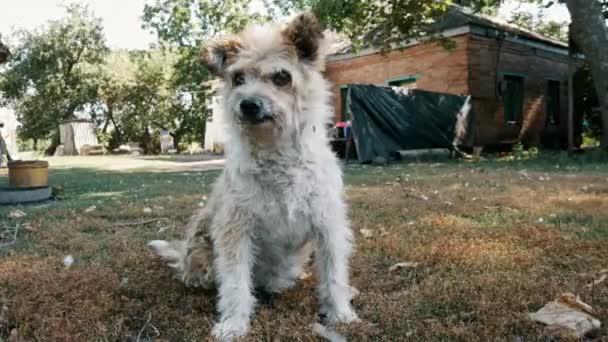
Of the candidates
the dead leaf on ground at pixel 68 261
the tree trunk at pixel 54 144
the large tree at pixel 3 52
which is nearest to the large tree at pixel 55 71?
the tree trunk at pixel 54 144

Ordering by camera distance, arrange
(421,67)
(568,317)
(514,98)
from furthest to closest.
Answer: (514,98) → (421,67) → (568,317)

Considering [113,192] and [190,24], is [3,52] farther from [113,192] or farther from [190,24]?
[190,24]

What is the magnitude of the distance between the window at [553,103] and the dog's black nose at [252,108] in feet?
70.0

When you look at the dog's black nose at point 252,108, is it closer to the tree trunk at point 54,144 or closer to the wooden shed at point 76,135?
the wooden shed at point 76,135

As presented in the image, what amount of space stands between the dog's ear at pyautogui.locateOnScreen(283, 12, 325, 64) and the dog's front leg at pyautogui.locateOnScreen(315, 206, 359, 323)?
820 millimetres

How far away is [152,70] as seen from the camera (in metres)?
28.0

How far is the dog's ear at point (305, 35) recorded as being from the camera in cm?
245

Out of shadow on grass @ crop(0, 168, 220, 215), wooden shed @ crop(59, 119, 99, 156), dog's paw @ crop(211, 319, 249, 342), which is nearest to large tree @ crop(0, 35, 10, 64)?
shadow on grass @ crop(0, 168, 220, 215)

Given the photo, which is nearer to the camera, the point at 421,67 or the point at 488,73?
the point at 488,73

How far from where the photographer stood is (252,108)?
2334mm

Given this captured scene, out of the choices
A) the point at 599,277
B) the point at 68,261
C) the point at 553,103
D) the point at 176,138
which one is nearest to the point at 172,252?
the point at 68,261

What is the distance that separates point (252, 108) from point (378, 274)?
140cm

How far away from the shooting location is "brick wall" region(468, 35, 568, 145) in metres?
17.1

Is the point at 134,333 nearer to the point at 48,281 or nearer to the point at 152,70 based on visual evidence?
the point at 48,281
